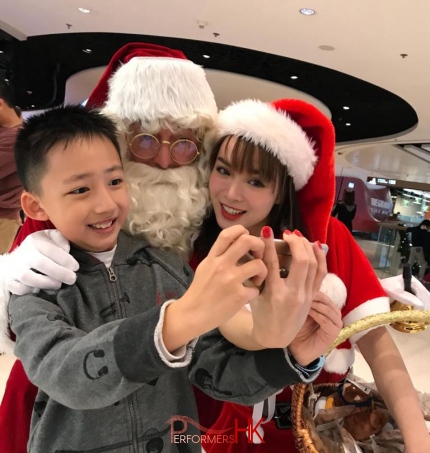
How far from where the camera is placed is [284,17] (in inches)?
166

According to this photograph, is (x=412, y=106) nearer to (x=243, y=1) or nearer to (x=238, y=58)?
(x=238, y=58)

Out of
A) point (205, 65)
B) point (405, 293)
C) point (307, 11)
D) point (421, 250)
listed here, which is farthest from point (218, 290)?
point (421, 250)

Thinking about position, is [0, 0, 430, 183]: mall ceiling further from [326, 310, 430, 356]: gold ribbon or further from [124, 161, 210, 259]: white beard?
[326, 310, 430, 356]: gold ribbon

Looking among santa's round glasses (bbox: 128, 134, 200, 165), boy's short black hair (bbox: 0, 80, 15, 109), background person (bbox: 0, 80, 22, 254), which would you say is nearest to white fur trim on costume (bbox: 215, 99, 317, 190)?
santa's round glasses (bbox: 128, 134, 200, 165)

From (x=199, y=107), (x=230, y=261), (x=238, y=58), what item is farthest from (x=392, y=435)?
(x=238, y=58)

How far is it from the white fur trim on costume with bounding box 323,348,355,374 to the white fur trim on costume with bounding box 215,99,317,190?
50cm

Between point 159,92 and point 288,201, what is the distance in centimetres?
48

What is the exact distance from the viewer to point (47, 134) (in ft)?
2.96

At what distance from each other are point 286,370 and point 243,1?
398cm

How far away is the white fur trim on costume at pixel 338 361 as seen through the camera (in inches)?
49.5

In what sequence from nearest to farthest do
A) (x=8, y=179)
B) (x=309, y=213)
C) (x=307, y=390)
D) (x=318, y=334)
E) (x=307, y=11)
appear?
1. (x=318, y=334)
2. (x=307, y=390)
3. (x=309, y=213)
4. (x=8, y=179)
5. (x=307, y=11)

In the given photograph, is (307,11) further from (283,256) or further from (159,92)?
(283,256)

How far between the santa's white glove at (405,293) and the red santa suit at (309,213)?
0.05 metres

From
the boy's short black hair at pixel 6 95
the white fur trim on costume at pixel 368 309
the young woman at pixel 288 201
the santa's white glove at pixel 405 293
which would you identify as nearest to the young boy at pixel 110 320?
the young woman at pixel 288 201
